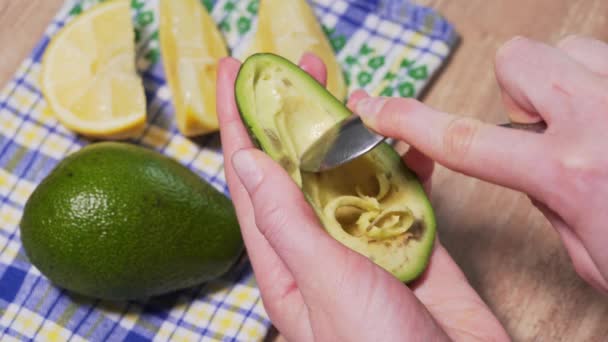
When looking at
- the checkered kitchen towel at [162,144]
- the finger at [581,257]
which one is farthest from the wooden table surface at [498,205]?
the finger at [581,257]

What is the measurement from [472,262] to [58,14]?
0.76 metres

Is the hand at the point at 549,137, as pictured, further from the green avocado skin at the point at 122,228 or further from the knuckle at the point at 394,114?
the green avocado skin at the point at 122,228

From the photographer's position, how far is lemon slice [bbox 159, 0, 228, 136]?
3.31 ft

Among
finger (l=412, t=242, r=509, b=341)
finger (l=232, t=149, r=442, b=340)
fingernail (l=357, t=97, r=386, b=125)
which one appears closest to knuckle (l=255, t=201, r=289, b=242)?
finger (l=232, t=149, r=442, b=340)

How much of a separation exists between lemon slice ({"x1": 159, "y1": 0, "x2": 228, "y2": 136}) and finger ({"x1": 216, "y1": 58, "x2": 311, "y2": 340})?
111 millimetres

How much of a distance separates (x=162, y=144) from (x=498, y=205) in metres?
0.51

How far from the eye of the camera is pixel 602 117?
587 millimetres

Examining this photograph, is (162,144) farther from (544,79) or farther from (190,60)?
(544,79)

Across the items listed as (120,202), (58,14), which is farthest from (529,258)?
(58,14)

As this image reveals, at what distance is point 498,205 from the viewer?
1.01 m

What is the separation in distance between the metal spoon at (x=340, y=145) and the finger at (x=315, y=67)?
21 cm

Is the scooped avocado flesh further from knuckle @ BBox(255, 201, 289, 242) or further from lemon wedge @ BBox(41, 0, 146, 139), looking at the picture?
lemon wedge @ BBox(41, 0, 146, 139)

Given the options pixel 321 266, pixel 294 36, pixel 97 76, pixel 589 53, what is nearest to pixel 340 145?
pixel 321 266

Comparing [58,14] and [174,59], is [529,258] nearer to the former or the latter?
[174,59]
